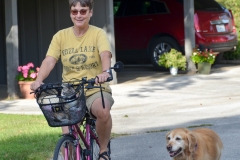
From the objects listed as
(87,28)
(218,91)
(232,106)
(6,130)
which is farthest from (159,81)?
(87,28)

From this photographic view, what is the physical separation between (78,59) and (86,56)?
74 millimetres

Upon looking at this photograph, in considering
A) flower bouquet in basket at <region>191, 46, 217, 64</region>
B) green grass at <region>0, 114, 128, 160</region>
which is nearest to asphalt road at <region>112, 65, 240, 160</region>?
flower bouquet in basket at <region>191, 46, 217, 64</region>

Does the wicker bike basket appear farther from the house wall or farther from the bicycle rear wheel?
the house wall

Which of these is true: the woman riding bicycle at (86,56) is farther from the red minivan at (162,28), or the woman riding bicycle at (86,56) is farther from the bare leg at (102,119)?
the red minivan at (162,28)

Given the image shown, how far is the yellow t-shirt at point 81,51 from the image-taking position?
17.8ft

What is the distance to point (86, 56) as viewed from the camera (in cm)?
542

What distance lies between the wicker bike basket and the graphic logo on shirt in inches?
25.7

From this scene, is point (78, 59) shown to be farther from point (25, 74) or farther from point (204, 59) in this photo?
point (204, 59)

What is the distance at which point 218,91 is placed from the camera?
1303cm

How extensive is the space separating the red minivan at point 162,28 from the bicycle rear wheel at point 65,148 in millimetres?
11303

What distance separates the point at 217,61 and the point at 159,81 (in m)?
4.03

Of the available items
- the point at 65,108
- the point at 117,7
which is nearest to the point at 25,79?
the point at 117,7

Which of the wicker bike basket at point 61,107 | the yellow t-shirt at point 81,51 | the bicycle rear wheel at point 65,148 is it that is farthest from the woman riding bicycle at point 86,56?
the wicker bike basket at point 61,107

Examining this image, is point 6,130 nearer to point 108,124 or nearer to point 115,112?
point 115,112
